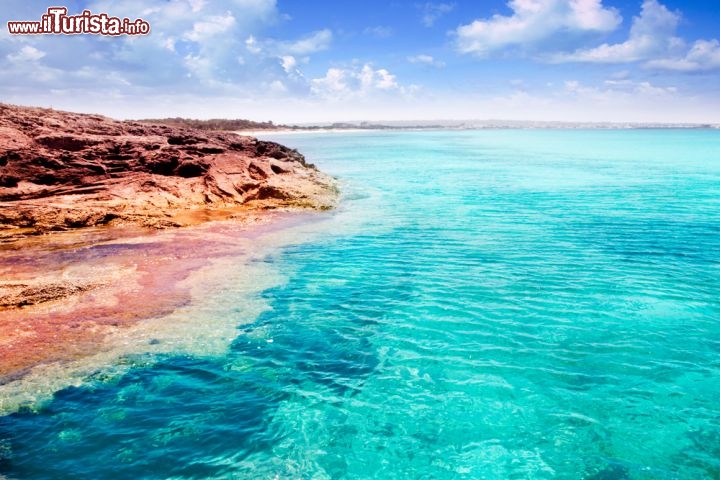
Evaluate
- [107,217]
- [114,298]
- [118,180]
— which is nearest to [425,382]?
[114,298]

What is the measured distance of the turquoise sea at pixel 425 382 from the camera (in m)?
7.38

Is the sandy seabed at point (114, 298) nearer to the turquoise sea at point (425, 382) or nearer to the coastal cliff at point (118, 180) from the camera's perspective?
the turquoise sea at point (425, 382)

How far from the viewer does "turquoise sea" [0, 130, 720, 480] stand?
738 centimetres

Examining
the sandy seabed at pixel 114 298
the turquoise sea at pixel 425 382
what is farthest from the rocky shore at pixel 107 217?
the turquoise sea at pixel 425 382

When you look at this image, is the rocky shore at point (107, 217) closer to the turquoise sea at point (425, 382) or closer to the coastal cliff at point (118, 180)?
the coastal cliff at point (118, 180)

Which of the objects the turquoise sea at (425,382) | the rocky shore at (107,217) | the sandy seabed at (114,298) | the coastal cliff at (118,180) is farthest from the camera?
the coastal cliff at (118,180)

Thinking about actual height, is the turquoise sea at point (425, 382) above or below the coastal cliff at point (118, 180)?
below

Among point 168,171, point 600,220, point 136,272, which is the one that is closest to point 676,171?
point 600,220

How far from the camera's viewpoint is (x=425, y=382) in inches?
372

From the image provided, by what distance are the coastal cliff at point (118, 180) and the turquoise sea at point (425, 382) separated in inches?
385

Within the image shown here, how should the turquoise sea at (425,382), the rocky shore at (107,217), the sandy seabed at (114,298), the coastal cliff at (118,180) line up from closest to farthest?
1. the turquoise sea at (425,382)
2. the sandy seabed at (114,298)
3. the rocky shore at (107,217)
4. the coastal cliff at (118,180)

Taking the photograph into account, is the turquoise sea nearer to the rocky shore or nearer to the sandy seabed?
the sandy seabed

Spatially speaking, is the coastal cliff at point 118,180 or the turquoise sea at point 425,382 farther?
the coastal cliff at point 118,180

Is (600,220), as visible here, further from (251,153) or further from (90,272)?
(251,153)
